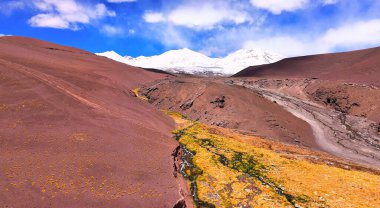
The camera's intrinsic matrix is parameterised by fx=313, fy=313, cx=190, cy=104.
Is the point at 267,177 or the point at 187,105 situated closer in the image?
the point at 267,177

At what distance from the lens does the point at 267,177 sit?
28.8m

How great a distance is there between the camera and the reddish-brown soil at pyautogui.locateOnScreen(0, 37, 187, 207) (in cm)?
1878

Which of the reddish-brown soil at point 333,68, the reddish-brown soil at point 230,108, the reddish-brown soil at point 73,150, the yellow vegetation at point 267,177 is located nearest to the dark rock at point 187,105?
the reddish-brown soil at point 230,108

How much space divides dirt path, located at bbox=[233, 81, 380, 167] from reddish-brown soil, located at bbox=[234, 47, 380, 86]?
21931 millimetres

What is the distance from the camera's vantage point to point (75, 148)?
23875 millimetres

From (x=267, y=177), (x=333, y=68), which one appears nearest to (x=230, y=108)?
(x=267, y=177)

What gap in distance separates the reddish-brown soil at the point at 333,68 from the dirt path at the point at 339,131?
863 inches

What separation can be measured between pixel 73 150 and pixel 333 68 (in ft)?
379

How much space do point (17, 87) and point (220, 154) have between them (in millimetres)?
21010

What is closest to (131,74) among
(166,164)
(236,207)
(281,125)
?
(281,125)

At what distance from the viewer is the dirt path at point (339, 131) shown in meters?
49.2

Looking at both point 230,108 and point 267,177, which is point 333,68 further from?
point 267,177

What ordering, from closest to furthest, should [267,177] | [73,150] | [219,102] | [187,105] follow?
[73,150]
[267,177]
[219,102]
[187,105]

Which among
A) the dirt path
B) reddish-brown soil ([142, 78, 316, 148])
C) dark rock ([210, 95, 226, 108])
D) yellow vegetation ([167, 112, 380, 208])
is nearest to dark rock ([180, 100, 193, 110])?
reddish-brown soil ([142, 78, 316, 148])
